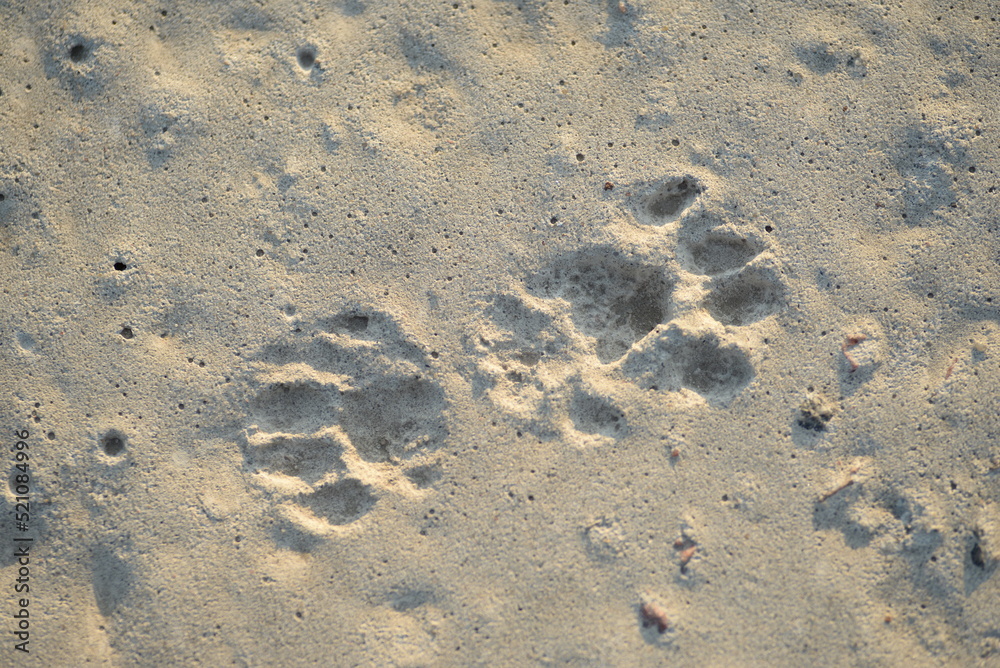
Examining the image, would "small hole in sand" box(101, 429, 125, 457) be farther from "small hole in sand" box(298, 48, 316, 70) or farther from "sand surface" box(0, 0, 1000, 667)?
"small hole in sand" box(298, 48, 316, 70)

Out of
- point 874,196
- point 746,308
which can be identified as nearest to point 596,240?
point 746,308

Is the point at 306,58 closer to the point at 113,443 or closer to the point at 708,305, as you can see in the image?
the point at 113,443

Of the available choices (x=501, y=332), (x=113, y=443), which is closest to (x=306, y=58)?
(x=501, y=332)

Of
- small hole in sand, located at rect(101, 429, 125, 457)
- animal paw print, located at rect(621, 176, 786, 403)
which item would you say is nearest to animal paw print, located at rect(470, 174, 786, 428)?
animal paw print, located at rect(621, 176, 786, 403)

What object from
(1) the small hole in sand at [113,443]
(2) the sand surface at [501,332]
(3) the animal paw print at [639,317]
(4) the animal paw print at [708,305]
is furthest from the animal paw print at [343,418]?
(4) the animal paw print at [708,305]

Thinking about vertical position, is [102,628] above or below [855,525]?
below

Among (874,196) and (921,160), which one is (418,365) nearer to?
(874,196)
